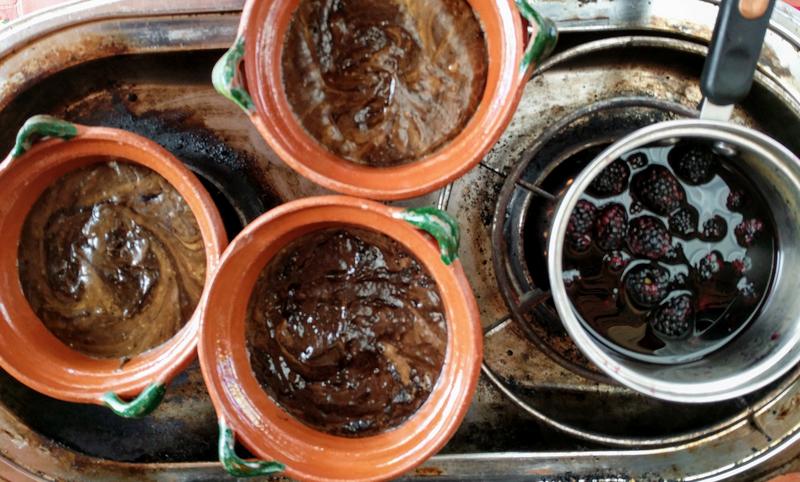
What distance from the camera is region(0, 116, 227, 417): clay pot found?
152 centimetres

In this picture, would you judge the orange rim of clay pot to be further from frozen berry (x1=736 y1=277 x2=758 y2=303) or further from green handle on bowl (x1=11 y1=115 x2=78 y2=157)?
frozen berry (x1=736 y1=277 x2=758 y2=303)

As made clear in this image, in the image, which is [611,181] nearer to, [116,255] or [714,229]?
[714,229]

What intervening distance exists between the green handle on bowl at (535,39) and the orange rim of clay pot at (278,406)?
0.34 meters

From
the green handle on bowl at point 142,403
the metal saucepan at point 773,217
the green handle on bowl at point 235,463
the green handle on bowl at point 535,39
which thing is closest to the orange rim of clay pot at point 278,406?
the green handle on bowl at point 235,463

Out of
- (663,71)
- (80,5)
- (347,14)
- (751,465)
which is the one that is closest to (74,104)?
(80,5)

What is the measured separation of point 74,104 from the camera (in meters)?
1.83

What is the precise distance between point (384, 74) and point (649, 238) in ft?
2.27

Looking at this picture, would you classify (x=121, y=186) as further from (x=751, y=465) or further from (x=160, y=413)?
(x=751, y=465)

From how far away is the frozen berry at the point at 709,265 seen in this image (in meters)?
1.54

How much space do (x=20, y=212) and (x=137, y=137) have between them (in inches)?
14.5

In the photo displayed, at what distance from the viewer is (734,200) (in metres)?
1.55

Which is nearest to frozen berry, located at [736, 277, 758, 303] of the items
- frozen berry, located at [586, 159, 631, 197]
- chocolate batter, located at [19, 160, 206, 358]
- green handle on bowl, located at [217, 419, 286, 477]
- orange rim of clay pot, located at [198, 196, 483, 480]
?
frozen berry, located at [586, 159, 631, 197]

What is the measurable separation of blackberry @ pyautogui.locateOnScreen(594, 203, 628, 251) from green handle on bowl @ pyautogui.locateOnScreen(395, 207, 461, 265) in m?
0.37

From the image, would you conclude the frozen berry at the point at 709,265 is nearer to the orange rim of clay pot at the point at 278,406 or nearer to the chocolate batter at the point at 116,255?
the orange rim of clay pot at the point at 278,406
